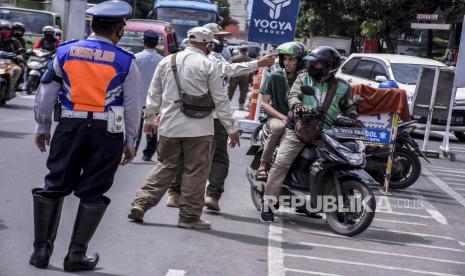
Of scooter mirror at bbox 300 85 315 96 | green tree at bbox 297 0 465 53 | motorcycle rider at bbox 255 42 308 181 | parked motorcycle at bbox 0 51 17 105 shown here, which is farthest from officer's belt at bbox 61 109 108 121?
green tree at bbox 297 0 465 53

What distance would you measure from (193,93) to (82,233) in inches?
87.3

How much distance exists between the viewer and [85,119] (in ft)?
20.5

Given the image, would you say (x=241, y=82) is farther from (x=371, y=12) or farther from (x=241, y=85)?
(x=371, y=12)

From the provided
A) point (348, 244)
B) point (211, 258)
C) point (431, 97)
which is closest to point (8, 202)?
point (211, 258)

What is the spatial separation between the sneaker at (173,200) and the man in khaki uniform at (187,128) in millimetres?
975

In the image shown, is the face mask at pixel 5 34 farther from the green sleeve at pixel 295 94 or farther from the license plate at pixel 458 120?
the green sleeve at pixel 295 94

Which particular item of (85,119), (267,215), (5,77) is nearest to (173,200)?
(267,215)

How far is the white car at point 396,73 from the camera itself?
19.6 metres

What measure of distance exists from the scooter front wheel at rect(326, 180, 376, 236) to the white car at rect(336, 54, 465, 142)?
10798 millimetres

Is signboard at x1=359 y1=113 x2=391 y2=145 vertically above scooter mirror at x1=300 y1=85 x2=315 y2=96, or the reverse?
scooter mirror at x1=300 y1=85 x2=315 y2=96

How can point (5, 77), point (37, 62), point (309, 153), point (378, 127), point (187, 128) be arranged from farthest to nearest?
point (37, 62)
point (5, 77)
point (378, 127)
point (309, 153)
point (187, 128)

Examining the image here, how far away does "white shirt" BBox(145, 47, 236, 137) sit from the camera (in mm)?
8117

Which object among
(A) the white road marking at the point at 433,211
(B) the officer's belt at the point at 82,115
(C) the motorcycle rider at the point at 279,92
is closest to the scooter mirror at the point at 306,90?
→ (C) the motorcycle rider at the point at 279,92

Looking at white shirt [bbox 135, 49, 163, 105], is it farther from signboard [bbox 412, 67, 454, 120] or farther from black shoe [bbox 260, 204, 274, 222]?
signboard [bbox 412, 67, 454, 120]
